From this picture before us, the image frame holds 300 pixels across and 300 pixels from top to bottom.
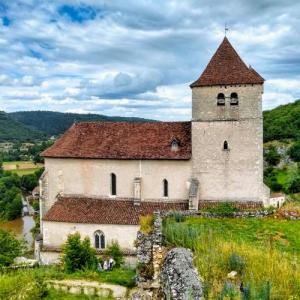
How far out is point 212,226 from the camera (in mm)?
21078

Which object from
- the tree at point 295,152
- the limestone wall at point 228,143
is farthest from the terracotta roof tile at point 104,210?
the tree at point 295,152

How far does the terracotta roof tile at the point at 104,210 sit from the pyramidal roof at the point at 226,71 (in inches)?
Answer: 374

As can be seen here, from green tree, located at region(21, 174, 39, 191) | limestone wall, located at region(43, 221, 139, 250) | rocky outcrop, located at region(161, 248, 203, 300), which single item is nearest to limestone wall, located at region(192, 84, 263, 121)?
limestone wall, located at region(43, 221, 139, 250)

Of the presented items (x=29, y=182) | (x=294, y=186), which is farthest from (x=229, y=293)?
(x=29, y=182)

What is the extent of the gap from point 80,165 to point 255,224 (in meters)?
19.2

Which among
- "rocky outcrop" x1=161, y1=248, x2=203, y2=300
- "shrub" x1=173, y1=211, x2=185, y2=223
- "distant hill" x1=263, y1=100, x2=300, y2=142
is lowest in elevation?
"shrub" x1=173, y1=211, x2=185, y2=223

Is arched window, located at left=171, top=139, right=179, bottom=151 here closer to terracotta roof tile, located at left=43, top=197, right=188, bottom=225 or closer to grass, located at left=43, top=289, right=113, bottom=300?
terracotta roof tile, located at left=43, top=197, right=188, bottom=225

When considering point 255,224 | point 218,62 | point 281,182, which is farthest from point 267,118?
point 255,224

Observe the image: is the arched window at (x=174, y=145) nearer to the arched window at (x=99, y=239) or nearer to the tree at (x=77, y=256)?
the arched window at (x=99, y=239)

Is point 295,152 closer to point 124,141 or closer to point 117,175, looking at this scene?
point 124,141

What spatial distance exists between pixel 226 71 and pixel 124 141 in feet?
31.9

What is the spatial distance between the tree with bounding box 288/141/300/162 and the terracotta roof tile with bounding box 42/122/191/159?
57.6 metres

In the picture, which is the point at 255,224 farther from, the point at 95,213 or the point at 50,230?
the point at 50,230

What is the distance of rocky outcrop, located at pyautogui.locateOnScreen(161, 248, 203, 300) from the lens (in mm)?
10223
